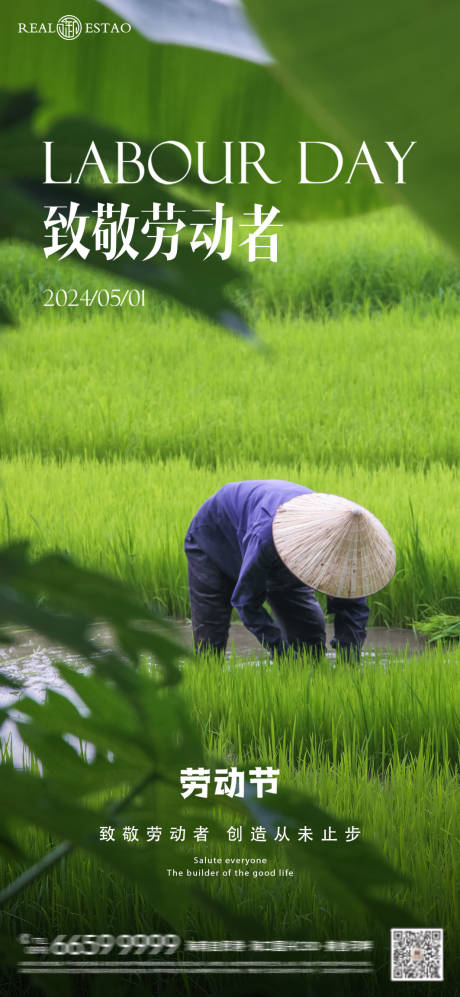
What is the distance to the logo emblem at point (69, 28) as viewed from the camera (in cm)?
54

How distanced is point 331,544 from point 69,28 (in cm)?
146

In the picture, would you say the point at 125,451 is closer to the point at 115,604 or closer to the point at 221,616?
the point at 221,616

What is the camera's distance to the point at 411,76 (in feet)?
0.73

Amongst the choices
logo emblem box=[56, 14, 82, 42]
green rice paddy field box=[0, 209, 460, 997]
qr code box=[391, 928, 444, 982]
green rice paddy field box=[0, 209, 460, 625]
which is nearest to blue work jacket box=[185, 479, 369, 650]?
green rice paddy field box=[0, 209, 460, 997]

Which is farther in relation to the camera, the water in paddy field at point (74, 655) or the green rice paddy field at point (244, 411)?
the green rice paddy field at point (244, 411)

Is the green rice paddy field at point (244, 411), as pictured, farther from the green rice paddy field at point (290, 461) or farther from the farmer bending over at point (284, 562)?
the farmer bending over at point (284, 562)

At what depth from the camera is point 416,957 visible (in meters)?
1.03


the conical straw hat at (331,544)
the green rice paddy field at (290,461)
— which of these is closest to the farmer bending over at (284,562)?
the conical straw hat at (331,544)

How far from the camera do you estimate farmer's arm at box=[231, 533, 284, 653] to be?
6.43 ft

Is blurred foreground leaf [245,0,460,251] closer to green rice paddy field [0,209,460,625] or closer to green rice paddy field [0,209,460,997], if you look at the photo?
green rice paddy field [0,209,460,997]

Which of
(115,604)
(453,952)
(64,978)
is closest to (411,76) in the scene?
(115,604)

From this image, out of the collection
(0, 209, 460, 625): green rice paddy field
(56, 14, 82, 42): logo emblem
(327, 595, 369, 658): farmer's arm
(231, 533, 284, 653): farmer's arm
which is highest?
(56, 14, 82, 42): logo emblem

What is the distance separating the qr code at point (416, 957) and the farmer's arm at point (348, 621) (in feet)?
3.85

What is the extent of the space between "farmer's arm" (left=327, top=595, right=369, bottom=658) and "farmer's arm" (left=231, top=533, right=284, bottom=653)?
182 mm
